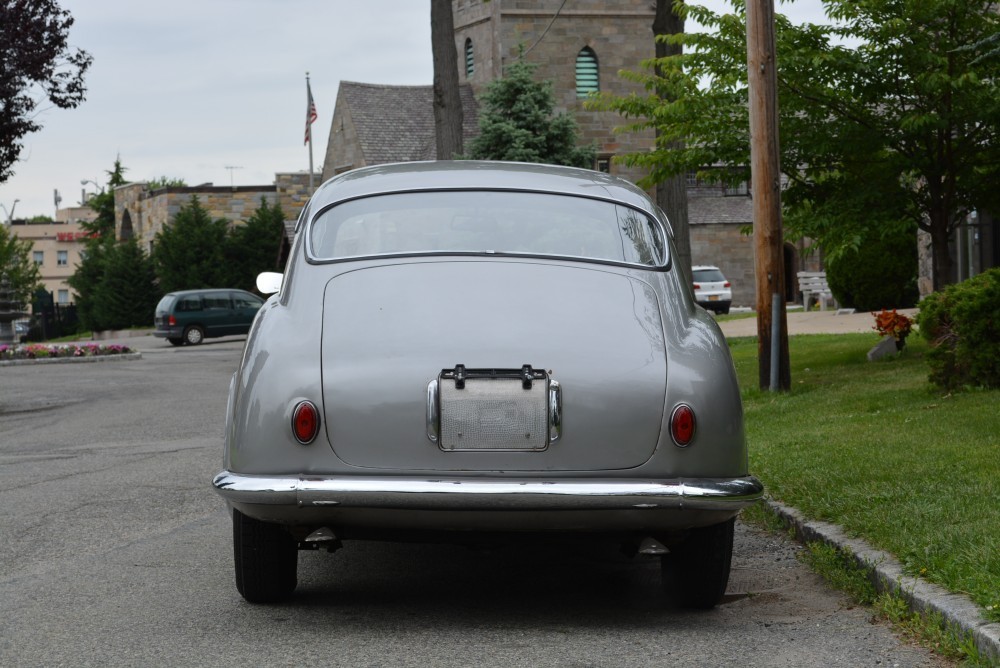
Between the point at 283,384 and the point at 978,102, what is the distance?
10981 mm

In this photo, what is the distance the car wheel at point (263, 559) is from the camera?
4980 mm

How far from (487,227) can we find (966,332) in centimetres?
666

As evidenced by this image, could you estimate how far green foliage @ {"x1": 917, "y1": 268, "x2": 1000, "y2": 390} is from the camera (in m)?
10.7

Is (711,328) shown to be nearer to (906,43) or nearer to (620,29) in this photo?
(906,43)

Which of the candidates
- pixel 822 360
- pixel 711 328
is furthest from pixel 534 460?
pixel 822 360

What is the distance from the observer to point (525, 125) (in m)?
33.9

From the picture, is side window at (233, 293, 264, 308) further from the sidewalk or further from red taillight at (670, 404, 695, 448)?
red taillight at (670, 404, 695, 448)

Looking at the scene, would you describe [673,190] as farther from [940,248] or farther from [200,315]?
[200,315]

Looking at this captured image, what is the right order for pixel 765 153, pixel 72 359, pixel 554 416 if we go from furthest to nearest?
pixel 72 359
pixel 765 153
pixel 554 416

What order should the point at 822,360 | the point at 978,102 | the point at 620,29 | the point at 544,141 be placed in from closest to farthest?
the point at 978,102 → the point at 822,360 → the point at 544,141 → the point at 620,29

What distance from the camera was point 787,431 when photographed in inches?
393

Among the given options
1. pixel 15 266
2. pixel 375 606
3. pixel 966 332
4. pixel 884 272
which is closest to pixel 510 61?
pixel 884 272

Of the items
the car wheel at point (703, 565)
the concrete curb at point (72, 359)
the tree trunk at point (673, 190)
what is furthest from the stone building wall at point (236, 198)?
the car wheel at point (703, 565)

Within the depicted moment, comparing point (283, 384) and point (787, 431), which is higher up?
point (283, 384)
